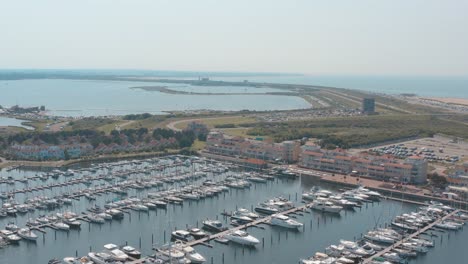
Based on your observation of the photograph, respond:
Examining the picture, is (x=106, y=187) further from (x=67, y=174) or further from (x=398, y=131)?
(x=398, y=131)

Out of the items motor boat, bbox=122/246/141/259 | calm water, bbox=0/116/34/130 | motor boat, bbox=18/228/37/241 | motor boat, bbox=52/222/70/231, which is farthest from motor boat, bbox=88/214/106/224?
calm water, bbox=0/116/34/130

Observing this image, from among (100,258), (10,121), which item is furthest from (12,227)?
(10,121)

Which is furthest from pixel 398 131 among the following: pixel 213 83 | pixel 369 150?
pixel 213 83

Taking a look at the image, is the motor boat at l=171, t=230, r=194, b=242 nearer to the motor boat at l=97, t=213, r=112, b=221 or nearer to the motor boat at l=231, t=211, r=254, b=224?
the motor boat at l=231, t=211, r=254, b=224

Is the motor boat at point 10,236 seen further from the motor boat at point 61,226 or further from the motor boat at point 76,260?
the motor boat at point 76,260

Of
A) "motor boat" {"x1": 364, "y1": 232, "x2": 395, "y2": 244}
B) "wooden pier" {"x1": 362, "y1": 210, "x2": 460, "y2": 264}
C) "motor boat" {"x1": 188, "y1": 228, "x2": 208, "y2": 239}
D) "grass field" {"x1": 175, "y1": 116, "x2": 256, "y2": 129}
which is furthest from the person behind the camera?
"grass field" {"x1": 175, "y1": 116, "x2": 256, "y2": 129}

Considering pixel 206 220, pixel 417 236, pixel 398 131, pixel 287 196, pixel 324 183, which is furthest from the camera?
pixel 398 131
